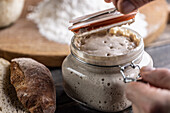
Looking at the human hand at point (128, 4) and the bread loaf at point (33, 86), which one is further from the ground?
the human hand at point (128, 4)

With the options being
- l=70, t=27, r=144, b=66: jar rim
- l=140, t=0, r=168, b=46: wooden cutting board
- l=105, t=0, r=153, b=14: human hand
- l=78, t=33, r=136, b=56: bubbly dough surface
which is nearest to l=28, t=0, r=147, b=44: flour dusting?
l=140, t=0, r=168, b=46: wooden cutting board

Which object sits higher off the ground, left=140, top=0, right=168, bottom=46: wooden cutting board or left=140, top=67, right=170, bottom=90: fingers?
left=140, top=67, right=170, bottom=90: fingers

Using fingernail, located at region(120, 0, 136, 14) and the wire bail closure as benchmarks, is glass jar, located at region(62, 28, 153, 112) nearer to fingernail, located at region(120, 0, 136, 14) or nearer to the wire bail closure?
the wire bail closure

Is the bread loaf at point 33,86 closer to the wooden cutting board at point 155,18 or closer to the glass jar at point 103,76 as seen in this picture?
the glass jar at point 103,76

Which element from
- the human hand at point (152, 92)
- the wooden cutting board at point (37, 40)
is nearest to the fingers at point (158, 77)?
the human hand at point (152, 92)

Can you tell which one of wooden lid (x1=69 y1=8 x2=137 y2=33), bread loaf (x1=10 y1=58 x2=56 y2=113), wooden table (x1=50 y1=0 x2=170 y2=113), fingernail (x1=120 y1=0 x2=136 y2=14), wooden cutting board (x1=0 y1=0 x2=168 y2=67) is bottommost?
wooden table (x1=50 y1=0 x2=170 y2=113)

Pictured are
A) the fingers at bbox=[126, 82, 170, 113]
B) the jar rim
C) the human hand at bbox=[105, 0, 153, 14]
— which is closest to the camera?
the fingers at bbox=[126, 82, 170, 113]

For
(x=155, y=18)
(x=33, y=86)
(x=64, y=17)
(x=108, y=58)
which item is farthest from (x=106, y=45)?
(x=155, y=18)
